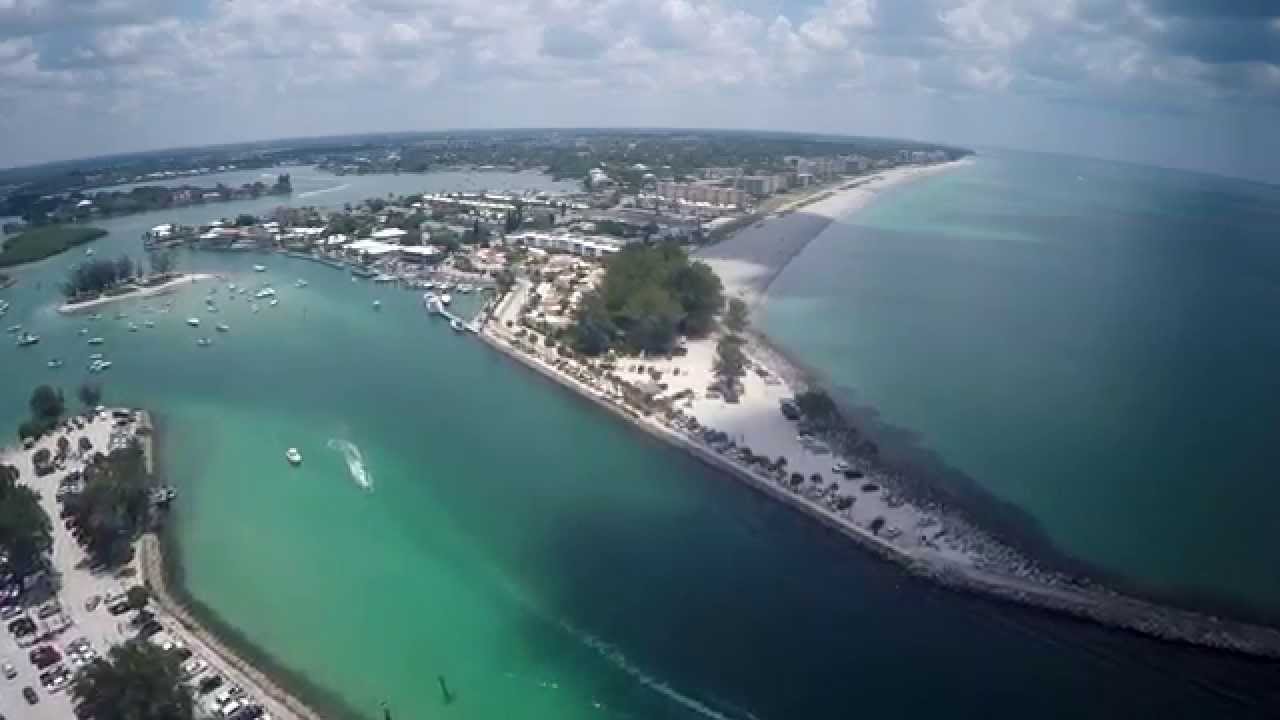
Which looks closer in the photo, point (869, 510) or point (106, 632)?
point (106, 632)

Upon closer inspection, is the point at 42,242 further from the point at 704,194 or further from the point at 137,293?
the point at 704,194

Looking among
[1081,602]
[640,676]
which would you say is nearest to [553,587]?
[640,676]

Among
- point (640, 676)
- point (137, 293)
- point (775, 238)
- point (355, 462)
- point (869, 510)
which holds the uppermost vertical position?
point (775, 238)

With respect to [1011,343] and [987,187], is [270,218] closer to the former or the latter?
[1011,343]

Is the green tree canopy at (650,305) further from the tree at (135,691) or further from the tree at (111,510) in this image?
the tree at (135,691)

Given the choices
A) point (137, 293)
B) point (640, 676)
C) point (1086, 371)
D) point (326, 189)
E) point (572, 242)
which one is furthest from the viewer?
point (326, 189)

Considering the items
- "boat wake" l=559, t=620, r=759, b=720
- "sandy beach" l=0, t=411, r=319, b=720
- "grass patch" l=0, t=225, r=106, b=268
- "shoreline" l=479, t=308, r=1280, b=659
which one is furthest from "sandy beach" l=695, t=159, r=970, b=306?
"grass patch" l=0, t=225, r=106, b=268
